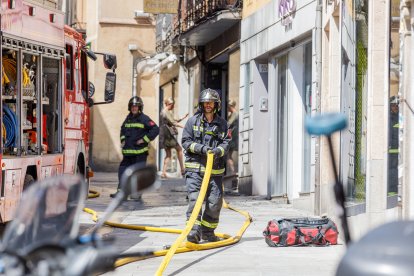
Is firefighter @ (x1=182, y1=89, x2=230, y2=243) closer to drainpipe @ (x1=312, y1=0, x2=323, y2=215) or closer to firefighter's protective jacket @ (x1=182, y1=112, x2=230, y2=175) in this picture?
firefighter's protective jacket @ (x1=182, y1=112, x2=230, y2=175)

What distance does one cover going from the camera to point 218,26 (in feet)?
83.8

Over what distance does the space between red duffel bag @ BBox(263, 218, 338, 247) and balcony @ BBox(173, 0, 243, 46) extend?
11.7 m

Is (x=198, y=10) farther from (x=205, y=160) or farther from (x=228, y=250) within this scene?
(x=228, y=250)

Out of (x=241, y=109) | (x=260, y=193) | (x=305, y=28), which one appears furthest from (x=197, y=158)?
(x=241, y=109)

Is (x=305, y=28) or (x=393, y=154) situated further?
(x=305, y=28)

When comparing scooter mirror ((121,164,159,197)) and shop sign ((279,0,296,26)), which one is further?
shop sign ((279,0,296,26))

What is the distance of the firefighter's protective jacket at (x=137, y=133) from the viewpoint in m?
20.3

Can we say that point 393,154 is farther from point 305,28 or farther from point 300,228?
point 305,28

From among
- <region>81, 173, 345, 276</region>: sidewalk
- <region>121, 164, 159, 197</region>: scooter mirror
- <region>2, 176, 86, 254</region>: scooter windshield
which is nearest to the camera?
<region>121, 164, 159, 197</region>: scooter mirror

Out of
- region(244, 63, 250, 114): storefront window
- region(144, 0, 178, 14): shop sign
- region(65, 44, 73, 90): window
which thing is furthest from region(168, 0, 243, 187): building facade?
region(65, 44, 73, 90): window

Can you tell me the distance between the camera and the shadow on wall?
128ft

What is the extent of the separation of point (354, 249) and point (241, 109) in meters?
19.9

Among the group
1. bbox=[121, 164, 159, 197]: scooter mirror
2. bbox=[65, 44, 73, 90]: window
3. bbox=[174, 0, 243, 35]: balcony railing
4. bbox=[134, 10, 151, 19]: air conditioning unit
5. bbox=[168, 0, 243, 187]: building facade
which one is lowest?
bbox=[121, 164, 159, 197]: scooter mirror

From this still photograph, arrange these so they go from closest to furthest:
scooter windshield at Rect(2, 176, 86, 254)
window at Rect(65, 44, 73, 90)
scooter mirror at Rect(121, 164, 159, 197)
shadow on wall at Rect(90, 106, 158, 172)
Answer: scooter mirror at Rect(121, 164, 159, 197) → scooter windshield at Rect(2, 176, 86, 254) → window at Rect(65, 44, 73, 90) → shadow on wall at Rect(90, 106, 158, 172)
